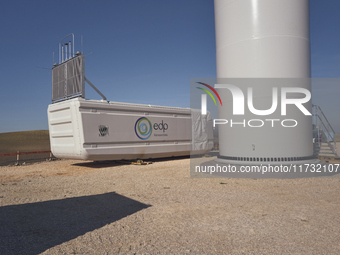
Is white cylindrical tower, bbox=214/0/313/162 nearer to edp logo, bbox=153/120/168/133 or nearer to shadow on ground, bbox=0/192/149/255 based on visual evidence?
shadow on ground, bbox=0/192/149/255

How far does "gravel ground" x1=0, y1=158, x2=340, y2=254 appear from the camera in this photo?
3.17m

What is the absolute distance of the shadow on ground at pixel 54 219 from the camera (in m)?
3.30

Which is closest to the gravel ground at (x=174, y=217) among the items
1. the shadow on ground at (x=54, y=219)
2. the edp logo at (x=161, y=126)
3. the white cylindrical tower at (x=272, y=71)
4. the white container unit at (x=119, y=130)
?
the shadow on ground at (x=54, y=219)

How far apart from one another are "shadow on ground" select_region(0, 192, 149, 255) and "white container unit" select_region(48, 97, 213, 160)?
487 centimetres

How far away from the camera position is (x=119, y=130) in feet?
37.2

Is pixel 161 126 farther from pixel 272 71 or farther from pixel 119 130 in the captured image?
pixel 272 71

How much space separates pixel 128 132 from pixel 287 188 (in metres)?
7.04

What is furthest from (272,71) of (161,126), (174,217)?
(161,126)

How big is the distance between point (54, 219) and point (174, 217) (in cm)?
184

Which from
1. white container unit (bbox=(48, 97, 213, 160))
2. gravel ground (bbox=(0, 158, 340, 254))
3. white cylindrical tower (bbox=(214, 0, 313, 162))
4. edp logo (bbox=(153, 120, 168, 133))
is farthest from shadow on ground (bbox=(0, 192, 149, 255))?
edp logo (bbox=(153, 120, 168, 133))

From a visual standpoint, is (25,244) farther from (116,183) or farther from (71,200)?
(116,183)

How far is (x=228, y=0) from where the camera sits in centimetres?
848

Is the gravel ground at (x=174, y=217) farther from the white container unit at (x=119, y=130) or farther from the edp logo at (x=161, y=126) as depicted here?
the edp logo at (x=161, y=126)

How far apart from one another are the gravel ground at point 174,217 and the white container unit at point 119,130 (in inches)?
135
